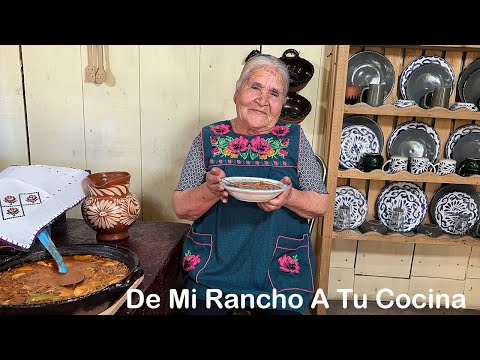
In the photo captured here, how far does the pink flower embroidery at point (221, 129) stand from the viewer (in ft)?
4.92

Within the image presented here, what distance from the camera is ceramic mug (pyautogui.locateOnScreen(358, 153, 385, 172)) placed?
1.92 m

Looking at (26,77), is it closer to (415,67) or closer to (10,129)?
(10,129)

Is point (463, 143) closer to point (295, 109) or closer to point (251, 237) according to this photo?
point (295, 109)

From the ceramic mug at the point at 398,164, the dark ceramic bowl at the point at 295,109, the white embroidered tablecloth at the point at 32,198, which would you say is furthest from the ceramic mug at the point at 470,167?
the white embroidered tablecloth at the point at 32,198

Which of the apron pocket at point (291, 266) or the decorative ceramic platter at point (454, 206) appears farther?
the decorative ceramic platter at point (454, 206)

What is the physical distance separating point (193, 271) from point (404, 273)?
1.41 metres

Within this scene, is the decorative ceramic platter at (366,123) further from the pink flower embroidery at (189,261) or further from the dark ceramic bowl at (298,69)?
the pink flower embroidery at (189,261)

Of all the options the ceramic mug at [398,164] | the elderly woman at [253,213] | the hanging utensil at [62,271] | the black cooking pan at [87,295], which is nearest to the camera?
the black cooking pan at [87,295]

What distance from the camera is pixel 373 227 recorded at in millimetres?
2027

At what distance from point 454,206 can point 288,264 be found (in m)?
1.13

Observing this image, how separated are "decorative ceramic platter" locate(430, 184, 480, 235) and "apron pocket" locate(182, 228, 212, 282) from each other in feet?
4.20

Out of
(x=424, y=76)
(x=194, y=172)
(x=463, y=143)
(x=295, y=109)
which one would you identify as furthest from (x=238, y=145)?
(x=463, y=143)

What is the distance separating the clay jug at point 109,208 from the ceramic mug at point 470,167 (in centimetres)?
151

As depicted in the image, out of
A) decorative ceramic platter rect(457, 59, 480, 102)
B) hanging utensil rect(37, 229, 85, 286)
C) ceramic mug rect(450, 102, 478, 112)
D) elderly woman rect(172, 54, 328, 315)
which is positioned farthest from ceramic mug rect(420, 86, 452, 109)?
hanging utensil rect(37, 229, 85, 286)
